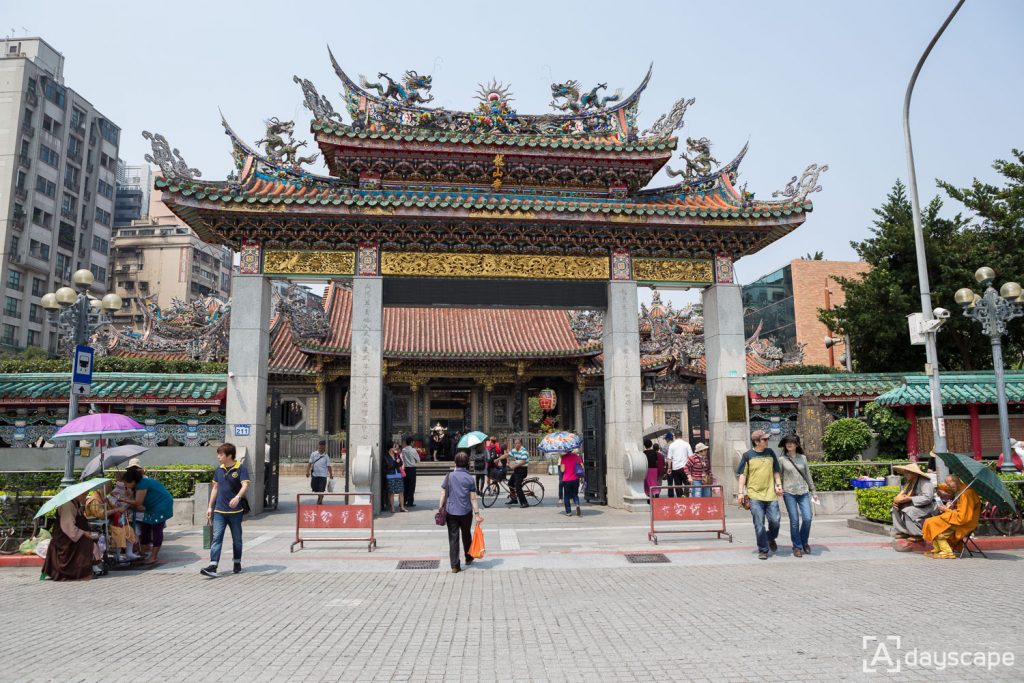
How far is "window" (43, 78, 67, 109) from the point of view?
5669 centimetres

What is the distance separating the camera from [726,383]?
16047 millimetres

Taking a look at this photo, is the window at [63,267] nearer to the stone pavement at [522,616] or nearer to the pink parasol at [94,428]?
the pink parasol at [94,428]

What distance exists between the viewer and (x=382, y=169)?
1645 cm

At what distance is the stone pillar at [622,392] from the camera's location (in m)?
15.5

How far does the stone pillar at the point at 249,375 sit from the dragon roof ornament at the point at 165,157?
2629 millimetres

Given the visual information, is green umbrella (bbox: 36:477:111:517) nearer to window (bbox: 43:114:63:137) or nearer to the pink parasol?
the pink parasol

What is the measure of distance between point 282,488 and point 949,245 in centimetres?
2614

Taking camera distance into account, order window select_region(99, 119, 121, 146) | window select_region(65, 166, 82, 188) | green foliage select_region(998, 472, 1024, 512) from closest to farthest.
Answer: green foliage select_region(998, 472, 1024, 512), window select_region(65, 166, 82, 188), window select_region(99, 119, 121, 146)

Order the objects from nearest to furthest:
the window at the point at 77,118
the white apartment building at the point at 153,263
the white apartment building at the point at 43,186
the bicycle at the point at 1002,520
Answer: the bicycle at the point at 1002,520 < the white apartment building at the point at 43,186 < the window at the point at 77,118 < the white apartment building at the point at 153,263

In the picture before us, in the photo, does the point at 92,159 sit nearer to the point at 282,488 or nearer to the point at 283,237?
the point at 282,488

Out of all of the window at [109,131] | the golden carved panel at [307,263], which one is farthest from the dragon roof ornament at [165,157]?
the window at [109,131]

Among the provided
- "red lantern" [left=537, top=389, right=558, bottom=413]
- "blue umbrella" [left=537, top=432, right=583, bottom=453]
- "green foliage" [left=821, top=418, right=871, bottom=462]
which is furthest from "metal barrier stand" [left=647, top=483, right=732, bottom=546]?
"red lantern" [left=537, top=389, right=558, bottom=413]

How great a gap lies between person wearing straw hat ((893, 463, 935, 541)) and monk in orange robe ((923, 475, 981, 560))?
0.25m

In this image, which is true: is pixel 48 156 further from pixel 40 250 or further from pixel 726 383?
pixel 726 383
